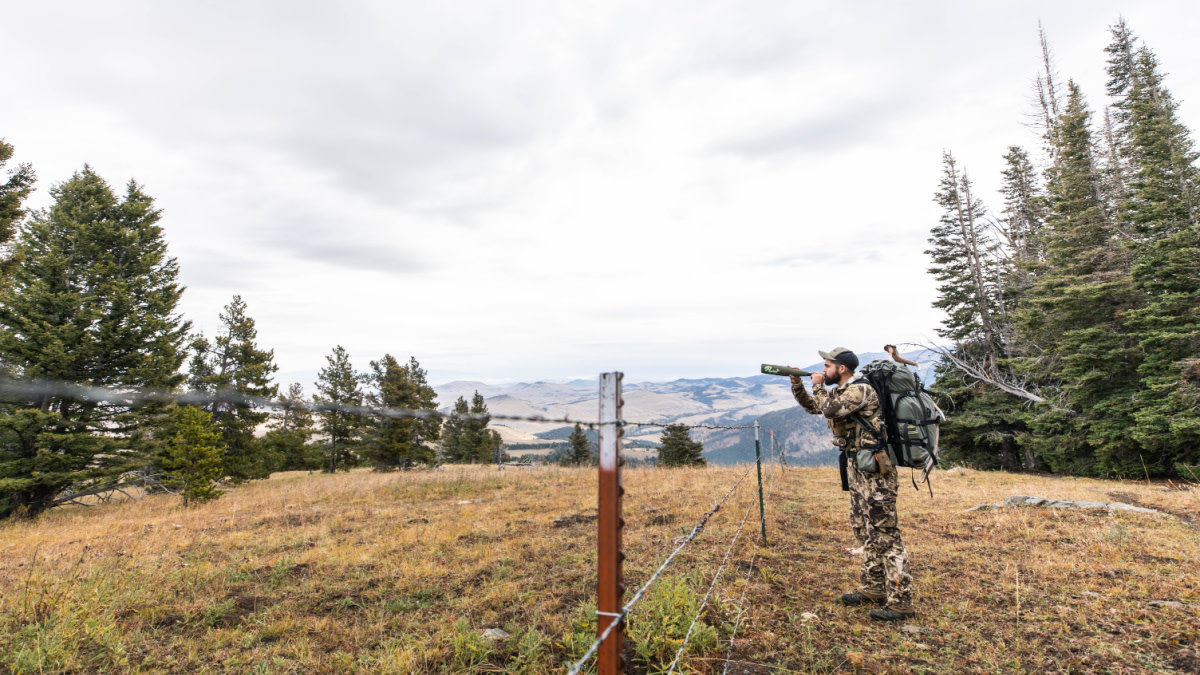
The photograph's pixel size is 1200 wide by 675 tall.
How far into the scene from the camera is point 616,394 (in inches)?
88.5

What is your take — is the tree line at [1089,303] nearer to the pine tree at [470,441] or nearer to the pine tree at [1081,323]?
the pine tree at [1081,323]

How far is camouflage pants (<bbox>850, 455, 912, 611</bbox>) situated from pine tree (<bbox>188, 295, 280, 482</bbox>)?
1126 inches

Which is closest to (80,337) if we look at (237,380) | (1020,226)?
(237,380)

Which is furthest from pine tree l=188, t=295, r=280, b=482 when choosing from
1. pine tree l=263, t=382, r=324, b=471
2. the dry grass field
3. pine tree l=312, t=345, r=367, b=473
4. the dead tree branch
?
the dead tree branch

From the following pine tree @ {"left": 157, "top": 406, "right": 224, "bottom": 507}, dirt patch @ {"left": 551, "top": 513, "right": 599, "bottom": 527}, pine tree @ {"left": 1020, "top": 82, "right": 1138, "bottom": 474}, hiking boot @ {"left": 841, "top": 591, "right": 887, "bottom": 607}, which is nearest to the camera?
hiking boot @ {"left": 841, "top": 591, "right": 887, "bottom": 607}

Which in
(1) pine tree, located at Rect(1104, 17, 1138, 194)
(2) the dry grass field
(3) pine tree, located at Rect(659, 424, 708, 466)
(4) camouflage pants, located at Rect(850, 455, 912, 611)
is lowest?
(3) pine tree, located at Rect(659, 424, 708, 466)

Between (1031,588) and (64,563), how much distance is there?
12.2 metres

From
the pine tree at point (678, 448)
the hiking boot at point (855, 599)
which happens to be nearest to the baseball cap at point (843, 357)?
the hiking boot at point (855, 599)

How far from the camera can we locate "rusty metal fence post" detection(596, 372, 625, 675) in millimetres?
2184

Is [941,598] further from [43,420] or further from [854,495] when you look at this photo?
[43,420]

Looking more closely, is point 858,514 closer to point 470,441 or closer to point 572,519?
point 572,519

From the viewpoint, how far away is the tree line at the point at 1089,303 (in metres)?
16.0

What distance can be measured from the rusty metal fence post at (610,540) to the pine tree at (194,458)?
1887cm

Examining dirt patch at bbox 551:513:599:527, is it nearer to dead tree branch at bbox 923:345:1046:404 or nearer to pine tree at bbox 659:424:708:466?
dead tree branch at bbox 923:345:1046:404
